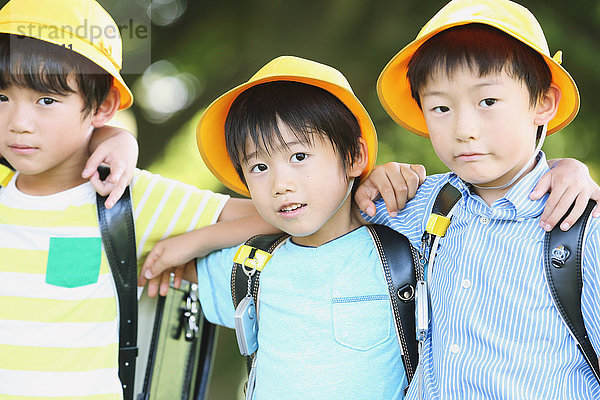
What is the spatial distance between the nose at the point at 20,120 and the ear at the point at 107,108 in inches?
9.4

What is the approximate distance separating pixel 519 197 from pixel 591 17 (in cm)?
167

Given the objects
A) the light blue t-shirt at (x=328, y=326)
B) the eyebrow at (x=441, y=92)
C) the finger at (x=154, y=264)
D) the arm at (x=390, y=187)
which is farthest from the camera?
the finger at (x=154, y=264)

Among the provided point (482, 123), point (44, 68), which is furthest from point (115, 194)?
point (482, 123)

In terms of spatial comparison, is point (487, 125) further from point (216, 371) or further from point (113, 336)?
point (216, 371)

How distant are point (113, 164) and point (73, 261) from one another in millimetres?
325

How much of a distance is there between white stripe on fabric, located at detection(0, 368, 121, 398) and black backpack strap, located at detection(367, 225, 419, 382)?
947 millimetres

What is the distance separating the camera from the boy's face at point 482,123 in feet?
5.04

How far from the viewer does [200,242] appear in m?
2.05

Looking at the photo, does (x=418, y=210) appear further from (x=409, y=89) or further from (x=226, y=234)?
(x=226, y=234)

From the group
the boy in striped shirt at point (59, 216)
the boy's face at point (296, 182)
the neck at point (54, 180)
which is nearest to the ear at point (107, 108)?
the boy in striped shirt at point (59, 216)

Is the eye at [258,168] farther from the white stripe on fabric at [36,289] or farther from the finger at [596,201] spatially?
the finger at [596,201]

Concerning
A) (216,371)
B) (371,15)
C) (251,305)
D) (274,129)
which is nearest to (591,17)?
(371,15)

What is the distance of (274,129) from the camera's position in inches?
71.1

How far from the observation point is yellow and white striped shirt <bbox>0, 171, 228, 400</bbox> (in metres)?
1.97
